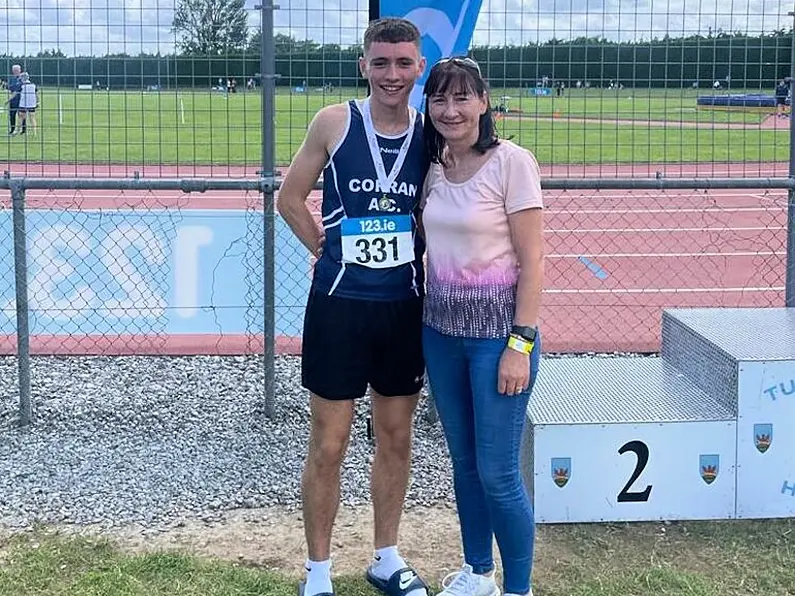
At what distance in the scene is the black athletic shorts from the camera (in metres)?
3.50

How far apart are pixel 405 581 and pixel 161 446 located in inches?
81.7

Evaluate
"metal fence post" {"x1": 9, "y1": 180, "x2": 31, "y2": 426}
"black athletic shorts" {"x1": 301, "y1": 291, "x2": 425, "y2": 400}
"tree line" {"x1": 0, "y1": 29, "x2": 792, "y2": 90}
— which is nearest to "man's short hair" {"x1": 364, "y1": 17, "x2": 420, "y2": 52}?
"black athletic shorts" {"x1": 301, "y1": 291, "x2": 425, "y2": 400}

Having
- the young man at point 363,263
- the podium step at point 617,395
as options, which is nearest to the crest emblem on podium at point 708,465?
the podium step at point 617,395

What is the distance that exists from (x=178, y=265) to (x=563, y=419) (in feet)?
14.1

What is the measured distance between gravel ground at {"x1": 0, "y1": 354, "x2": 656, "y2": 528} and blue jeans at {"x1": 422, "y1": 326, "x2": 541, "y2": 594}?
1.09 meters

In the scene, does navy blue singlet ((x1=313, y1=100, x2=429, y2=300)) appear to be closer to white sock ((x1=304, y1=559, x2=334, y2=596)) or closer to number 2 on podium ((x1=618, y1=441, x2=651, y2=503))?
white sock ((x1=304, y1=559, x2=334, y2=596))

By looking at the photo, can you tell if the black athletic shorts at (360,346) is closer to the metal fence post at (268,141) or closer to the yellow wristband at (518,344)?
the yellow wristband at (518,344)

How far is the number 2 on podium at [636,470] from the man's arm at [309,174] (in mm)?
1598

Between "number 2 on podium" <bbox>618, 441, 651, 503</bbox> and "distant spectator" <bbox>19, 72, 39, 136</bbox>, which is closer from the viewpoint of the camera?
"number 2 on podium" <bbox>618, 441, 651, 503</bbox>

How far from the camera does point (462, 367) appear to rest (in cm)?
340

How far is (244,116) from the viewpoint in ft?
20.8

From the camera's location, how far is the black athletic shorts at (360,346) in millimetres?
3496

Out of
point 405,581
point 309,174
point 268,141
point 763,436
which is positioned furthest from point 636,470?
point 268,141

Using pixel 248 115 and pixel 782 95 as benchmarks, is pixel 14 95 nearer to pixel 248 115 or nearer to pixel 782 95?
pixel 248 115
